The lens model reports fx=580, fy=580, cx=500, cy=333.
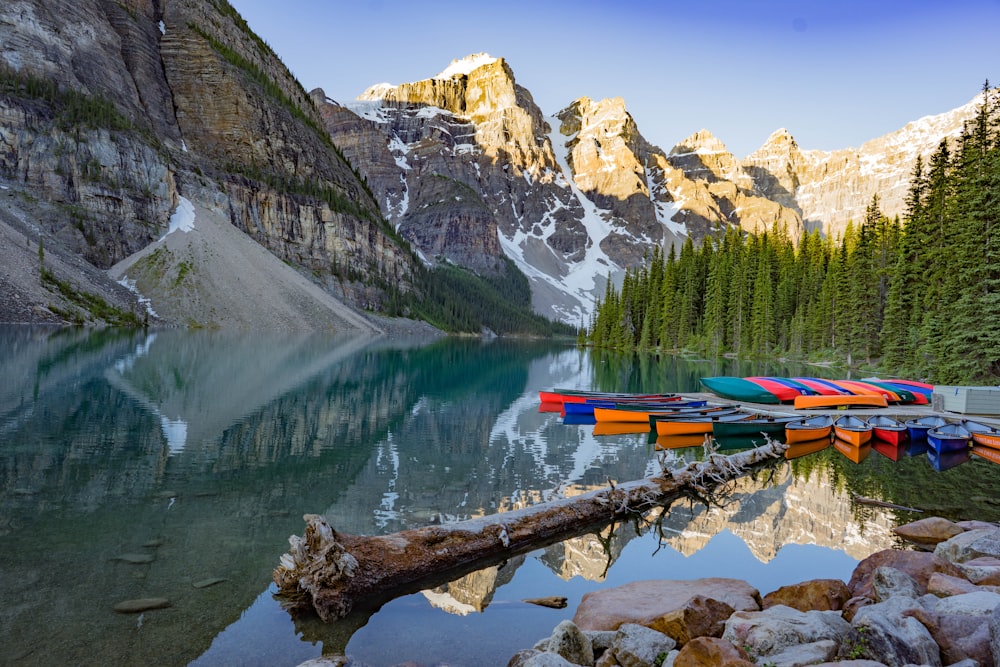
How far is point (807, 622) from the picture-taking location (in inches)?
253

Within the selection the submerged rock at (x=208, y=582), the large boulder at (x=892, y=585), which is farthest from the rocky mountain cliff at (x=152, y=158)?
the large boulder at (x=892, y=585)

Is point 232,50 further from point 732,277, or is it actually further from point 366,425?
point 366,425

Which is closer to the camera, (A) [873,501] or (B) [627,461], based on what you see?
(A) [873,501]

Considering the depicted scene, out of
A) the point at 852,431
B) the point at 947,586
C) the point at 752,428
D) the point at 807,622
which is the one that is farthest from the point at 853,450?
the point at 807,622

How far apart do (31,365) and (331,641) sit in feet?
121

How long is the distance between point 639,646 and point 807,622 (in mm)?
1857

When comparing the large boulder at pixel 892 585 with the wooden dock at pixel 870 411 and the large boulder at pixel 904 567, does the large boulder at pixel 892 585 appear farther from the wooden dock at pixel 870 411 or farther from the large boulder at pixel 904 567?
the wooden dock at pixel 870 411

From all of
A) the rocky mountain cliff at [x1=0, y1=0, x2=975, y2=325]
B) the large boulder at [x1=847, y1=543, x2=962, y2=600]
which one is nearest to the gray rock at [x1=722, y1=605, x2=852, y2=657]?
the large boulder at [x1=847, y1=543, x2=962, y2=600]

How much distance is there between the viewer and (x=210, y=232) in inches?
4705

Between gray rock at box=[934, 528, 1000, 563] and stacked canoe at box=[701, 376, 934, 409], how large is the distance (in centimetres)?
2012

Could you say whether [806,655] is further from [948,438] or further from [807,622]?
[948,438]

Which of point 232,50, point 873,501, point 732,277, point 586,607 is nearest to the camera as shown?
point 586,607

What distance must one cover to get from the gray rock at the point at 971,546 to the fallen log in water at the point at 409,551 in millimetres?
6001

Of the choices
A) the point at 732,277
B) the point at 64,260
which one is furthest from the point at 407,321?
the point at 732,277
